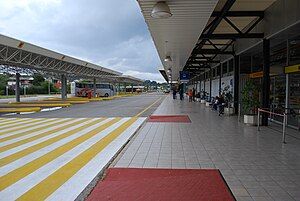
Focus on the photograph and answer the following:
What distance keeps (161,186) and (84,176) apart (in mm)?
Answer: 1554

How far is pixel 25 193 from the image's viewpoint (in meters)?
3.99

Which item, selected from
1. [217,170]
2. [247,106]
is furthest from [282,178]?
[247,106]

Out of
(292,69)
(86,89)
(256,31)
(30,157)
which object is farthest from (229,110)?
(86,89)

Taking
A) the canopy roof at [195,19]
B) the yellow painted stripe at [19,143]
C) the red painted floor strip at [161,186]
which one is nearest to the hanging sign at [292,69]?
the canopy roof at [195,19]

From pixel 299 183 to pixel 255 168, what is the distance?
891 millimetres

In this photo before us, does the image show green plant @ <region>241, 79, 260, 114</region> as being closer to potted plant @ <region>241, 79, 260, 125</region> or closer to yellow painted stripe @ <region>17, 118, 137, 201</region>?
potted plant @ <region>241, 79, 260, 125</region>

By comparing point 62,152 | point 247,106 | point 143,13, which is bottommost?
point 62,152

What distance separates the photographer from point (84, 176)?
→ 15.6 ft

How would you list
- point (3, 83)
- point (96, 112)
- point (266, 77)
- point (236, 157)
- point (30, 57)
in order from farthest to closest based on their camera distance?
point (3, 83), point (30, 57), point (96, 112), point (266, 77), point (236, 157)

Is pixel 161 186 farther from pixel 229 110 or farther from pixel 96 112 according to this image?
pixel 96 112

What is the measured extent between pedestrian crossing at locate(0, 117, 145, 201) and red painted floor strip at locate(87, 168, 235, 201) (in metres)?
0.45

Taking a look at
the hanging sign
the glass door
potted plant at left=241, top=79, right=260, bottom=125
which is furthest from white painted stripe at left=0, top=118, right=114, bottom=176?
the hanging sign

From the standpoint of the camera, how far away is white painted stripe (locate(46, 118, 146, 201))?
12.8 feet

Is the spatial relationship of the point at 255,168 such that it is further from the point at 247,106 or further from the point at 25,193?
the point at 247,106
